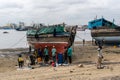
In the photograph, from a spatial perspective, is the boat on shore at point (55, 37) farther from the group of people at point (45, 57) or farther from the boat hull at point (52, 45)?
the group of people at point (45, 57)

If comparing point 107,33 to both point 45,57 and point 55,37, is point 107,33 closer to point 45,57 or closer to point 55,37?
point 55,37

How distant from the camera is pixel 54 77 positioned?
649 inches

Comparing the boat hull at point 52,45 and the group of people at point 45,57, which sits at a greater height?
the boat hull at point 52,45

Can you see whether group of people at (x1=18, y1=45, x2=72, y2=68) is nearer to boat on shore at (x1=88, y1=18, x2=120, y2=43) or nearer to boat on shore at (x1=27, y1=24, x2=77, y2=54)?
boat on shore at (x1=27, y1=24, x2=77, y2=54)

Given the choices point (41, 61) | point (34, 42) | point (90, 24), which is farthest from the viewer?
point (90, 24)

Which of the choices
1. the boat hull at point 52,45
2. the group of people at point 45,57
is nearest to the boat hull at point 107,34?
the boat hull at point 52,45

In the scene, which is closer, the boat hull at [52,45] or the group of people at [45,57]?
the group of people at [45,57]

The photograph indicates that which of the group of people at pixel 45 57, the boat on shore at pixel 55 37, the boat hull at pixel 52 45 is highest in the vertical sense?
the boat on shore at pixel 55 37

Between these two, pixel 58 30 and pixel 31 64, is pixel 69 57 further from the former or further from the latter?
pixel 58 30

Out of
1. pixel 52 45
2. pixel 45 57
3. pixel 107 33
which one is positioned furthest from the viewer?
pixel 107 33

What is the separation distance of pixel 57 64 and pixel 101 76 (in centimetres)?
746

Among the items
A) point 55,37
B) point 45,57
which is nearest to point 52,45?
point 55,37

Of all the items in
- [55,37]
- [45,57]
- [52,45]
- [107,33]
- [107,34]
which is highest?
[55,37]

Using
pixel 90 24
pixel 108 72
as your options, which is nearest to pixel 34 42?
→ pixel 108 72
